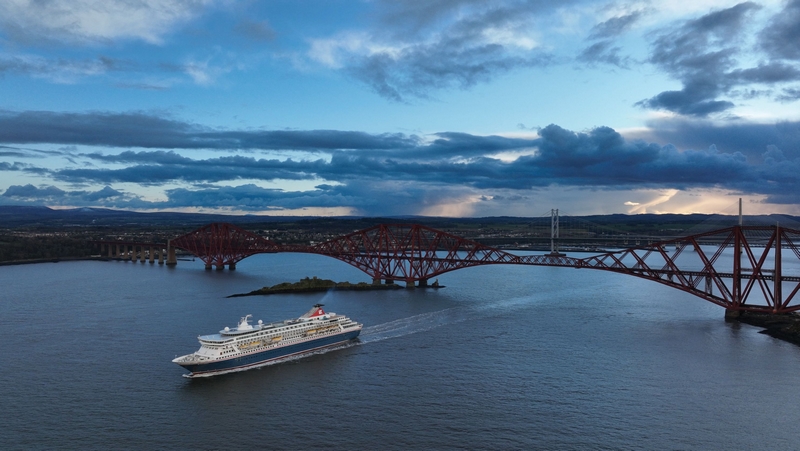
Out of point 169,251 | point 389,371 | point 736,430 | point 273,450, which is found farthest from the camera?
point 169,251

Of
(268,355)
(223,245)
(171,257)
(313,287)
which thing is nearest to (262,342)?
(268,355)

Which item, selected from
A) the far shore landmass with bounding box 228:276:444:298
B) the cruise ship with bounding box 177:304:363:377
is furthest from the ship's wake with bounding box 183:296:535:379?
the far shore landmass with bounding box 228:276:444:298

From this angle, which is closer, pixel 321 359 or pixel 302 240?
pixel 321 359

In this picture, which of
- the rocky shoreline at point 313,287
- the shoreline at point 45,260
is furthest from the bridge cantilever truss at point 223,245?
the rocky shoreline at point 313,287

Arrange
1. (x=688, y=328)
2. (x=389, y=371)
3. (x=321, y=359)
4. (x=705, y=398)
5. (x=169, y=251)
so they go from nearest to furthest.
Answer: (x=705, y=398), (x=389, y=371), (x=321, y=359), (x=688, y=328), (x=169, y=251)

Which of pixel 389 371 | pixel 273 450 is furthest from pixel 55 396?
pixel 389 371

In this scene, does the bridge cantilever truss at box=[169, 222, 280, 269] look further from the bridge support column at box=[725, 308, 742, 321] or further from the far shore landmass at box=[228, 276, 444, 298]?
the bridge support column at box=[725, 308, 742, 321]

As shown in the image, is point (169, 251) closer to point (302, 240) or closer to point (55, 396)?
point (302, 240)

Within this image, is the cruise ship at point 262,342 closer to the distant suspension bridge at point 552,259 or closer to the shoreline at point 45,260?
the distant suspension bridge at point 552,259
